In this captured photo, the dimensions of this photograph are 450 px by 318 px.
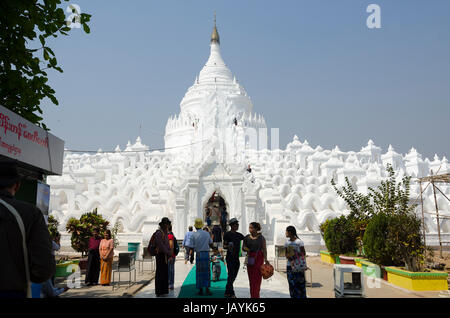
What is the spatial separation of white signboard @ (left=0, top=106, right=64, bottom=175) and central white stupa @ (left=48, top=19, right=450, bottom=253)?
8.95 meters

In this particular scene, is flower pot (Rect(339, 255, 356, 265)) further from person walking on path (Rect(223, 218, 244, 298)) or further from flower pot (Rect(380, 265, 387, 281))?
person walking on path (Rect(223, 218, 244, 298))

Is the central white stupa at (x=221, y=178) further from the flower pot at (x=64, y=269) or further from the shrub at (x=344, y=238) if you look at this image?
the flower pot at (x=64, y=269)

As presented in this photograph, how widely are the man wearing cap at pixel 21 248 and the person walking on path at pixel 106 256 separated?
21.0ft

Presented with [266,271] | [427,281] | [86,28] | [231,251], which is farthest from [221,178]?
[86,28]

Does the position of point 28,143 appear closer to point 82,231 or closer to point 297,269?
point 297,269

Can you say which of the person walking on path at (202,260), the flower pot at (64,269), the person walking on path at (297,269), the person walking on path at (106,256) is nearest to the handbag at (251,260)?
the person walking on path at (297,269)

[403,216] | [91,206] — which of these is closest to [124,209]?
[91,206]

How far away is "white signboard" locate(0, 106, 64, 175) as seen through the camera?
16.0 ft

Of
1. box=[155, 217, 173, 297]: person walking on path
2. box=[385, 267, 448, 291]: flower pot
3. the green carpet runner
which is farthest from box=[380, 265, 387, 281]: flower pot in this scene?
box=[155, 217, 173, 297]: person walking on path

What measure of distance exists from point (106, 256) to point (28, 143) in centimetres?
388

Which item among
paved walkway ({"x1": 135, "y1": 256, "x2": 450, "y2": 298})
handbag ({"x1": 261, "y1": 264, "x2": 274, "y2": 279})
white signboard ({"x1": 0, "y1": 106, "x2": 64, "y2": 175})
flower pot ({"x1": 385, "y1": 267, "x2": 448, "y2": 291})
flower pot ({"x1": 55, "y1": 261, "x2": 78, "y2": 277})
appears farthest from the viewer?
flower pot ({"x1": 55, "y1": 261, "x2": 78, "y2": 277})

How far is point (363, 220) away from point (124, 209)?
14.0 meters

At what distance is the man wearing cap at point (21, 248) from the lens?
2.18m
